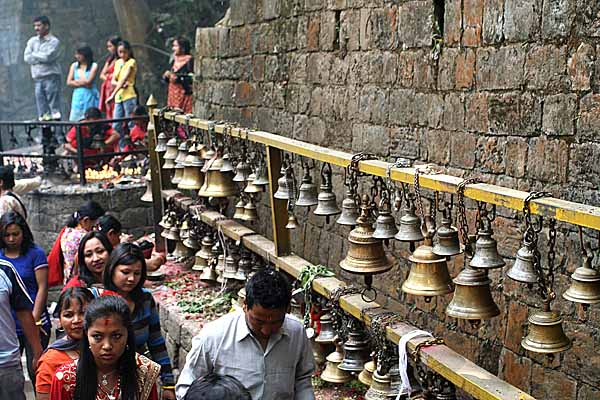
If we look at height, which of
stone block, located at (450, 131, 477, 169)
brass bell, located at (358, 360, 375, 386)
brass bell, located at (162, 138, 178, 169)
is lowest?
brass bell, located at (358, 360, 375, 386)

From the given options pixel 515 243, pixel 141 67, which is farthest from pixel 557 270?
pixel 141 67

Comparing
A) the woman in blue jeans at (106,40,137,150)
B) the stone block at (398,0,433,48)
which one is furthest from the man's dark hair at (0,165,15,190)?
the woman in blue jeans at (106,40,137,150)

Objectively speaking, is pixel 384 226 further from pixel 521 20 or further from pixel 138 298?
pixel 138 298

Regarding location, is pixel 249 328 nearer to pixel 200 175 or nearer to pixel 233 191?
pixel 233 191

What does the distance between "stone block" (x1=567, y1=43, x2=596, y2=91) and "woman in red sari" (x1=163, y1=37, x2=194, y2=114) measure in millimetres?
9937

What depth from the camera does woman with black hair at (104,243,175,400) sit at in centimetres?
558

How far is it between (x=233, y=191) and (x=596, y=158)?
157 inches

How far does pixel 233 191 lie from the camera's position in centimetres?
815

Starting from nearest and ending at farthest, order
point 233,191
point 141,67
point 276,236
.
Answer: point 276,236 → point 233,191 → point 141,67

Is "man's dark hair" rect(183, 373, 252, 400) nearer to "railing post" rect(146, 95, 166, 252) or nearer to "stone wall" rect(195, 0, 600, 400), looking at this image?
"stone wall" rect(195, 0, 600, 400)

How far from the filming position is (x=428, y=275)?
484cm

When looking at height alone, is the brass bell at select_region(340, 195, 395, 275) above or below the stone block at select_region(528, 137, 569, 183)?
below

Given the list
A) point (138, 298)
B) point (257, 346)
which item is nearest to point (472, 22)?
point (257, 346)

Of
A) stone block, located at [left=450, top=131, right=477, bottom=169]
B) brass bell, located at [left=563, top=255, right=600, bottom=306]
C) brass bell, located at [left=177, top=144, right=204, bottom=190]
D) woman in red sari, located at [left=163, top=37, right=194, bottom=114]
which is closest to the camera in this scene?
brass bell, located at [left=563, top=255, right=600, bottom=306]
